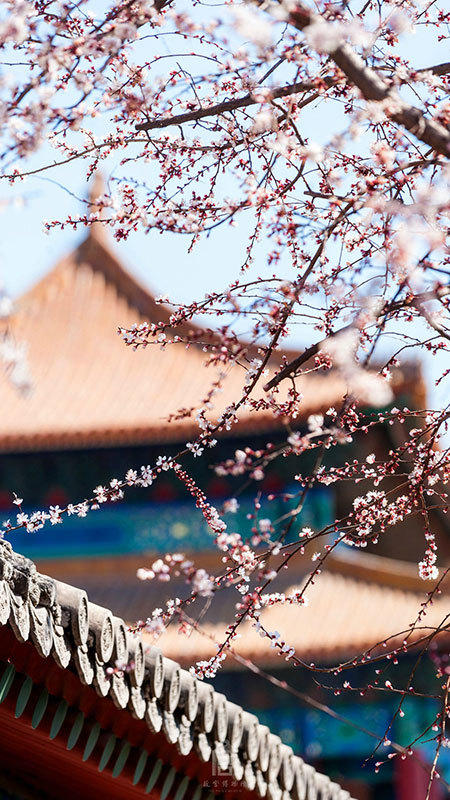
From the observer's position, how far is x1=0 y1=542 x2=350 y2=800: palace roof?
3145mm

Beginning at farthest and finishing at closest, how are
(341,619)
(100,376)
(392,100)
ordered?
1. (100,376)
2. (341,619)
3. (392,100)

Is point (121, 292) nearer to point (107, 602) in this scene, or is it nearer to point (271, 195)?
point (107, 602)

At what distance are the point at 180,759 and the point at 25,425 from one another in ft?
27.9

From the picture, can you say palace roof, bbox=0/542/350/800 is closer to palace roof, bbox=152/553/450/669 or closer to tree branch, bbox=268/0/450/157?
tree branch, bbox=268/0/450/157

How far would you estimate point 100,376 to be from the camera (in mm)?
13562

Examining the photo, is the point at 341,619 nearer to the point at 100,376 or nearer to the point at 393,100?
the point at 100,376

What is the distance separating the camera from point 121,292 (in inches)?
592

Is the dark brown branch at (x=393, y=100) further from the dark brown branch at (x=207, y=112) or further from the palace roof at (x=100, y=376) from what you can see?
the palace roof at (x=100, y=376)

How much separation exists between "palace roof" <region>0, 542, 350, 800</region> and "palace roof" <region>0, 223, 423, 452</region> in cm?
710

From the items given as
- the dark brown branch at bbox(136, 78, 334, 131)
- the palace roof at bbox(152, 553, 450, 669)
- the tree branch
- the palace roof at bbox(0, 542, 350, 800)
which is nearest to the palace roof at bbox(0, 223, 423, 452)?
the palace roof at bbox(152, 553, 450, 669)

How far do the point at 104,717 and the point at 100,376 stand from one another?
10.0 m

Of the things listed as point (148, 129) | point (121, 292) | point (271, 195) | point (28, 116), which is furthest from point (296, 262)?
point (121, 292)

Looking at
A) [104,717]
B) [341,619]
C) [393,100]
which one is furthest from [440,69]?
[341,619]

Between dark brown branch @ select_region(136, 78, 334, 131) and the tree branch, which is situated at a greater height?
dark brown branch @ select_region(136, 78, 334, 131)
